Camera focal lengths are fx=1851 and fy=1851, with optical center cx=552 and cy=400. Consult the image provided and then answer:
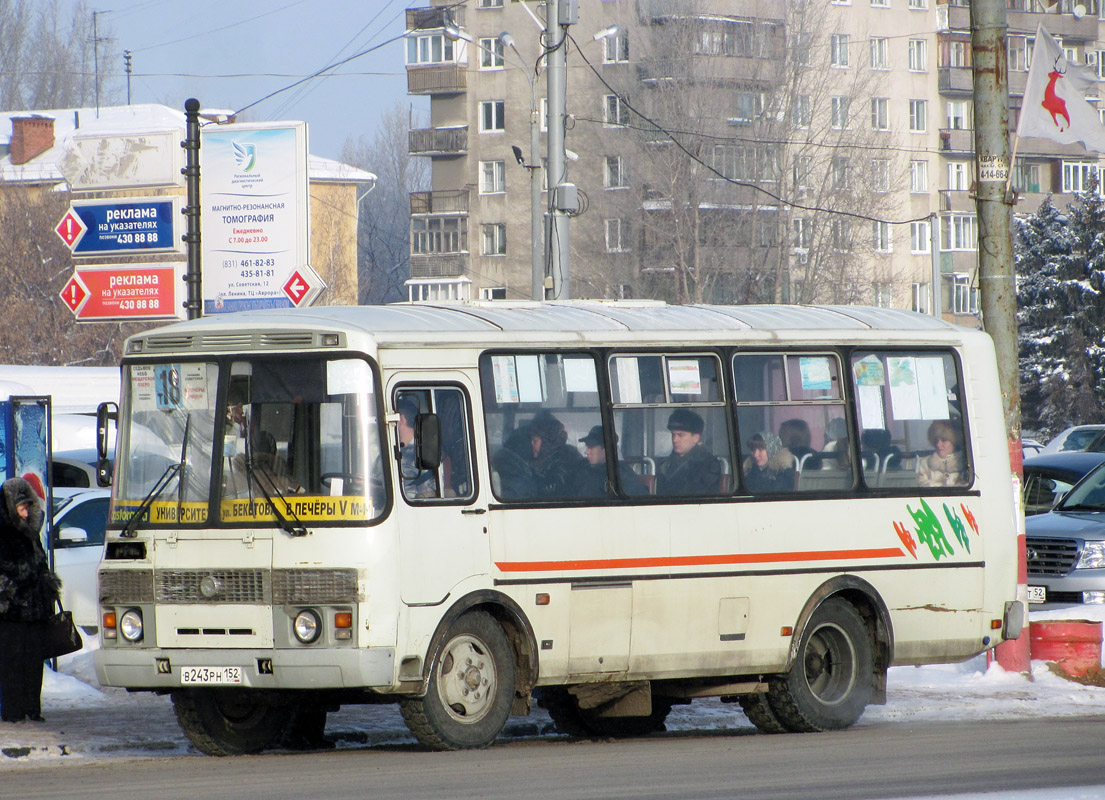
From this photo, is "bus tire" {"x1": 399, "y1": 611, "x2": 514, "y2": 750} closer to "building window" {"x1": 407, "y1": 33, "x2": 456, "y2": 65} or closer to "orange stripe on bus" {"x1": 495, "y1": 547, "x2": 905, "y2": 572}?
"orange stripe on bus" {"x1": 495, "y1": 547, "x2": 905, "y2": 572}

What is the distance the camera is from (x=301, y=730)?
38.9ft

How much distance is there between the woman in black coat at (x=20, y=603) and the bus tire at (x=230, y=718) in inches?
61.7

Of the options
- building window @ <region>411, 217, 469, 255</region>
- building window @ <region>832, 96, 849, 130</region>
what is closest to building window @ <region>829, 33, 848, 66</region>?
building window @ <region>832, 96, 849, 130</region>

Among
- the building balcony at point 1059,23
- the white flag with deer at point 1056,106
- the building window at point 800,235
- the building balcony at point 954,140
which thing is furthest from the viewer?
the building balcony at point 1059,23

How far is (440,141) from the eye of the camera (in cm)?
8069

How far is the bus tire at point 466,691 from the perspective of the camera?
10.6m

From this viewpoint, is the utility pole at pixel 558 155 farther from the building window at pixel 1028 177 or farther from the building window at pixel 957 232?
the building window at pixel 1028 177

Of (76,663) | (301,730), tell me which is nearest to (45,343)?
(76,663)

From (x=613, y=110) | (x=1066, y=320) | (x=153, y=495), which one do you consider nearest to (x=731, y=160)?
(x=613, y=110)

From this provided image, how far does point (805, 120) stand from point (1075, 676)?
4671 cm

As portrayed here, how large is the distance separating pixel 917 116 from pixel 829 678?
2819 inches

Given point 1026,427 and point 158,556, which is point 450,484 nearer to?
point 158,556

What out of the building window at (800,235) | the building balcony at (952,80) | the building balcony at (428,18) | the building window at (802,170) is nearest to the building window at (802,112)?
the building window at (802,170)

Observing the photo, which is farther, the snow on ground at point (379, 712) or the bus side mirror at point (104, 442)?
the snow on ground at point (379, 712)
